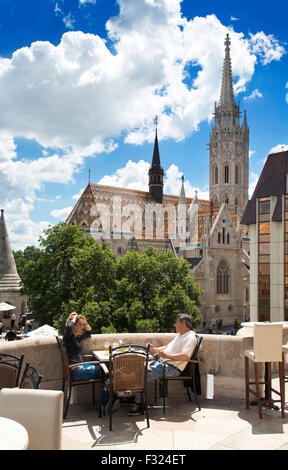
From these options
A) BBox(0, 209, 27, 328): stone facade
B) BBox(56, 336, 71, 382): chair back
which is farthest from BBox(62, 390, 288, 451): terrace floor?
BBox(0, 209, 27, 328): stone facade

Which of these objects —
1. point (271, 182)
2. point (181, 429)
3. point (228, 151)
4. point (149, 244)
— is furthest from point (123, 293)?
point (228, 151)

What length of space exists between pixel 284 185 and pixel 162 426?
77.5ft

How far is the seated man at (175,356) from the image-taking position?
5.17 m

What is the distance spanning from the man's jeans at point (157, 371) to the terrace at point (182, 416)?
280mm

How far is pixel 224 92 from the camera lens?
71.1m

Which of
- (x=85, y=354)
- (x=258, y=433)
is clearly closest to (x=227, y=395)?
(x=258, y=433)

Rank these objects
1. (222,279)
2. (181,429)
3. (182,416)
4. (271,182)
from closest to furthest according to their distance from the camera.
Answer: (181,429), (182,416), (271,182), (222,279)

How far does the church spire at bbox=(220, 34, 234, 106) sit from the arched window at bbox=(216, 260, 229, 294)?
35938 mm

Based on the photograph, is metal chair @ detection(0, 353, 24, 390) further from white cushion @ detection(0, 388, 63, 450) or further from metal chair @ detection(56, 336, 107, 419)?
white cushion @ detection(0, 388, 63, 450)

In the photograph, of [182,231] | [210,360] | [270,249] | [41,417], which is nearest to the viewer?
[41,417]

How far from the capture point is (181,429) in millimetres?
4699

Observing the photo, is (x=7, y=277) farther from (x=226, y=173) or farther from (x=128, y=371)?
(x=226, y=173)

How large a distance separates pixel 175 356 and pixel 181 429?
0.85 metres
